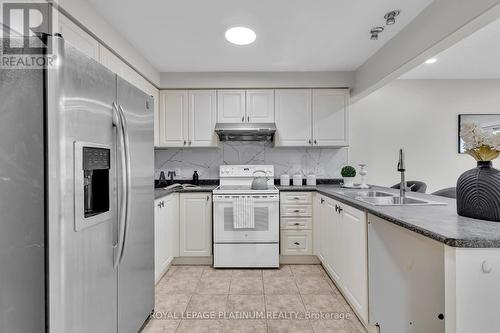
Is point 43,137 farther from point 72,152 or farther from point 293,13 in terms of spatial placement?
point 293,13

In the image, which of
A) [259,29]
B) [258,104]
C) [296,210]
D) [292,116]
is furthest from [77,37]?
[296,210]

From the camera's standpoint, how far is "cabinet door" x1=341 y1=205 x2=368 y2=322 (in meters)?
1.85

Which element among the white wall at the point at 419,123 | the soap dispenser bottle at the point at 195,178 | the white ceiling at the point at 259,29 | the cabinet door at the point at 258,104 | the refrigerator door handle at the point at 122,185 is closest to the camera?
the refrigerator door handle at the point at 122,185

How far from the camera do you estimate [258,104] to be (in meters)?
3.49

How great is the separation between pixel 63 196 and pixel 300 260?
278 centimetres

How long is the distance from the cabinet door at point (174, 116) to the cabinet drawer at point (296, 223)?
1670 millimetres

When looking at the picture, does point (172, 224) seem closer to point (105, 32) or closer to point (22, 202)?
point (105, 32)

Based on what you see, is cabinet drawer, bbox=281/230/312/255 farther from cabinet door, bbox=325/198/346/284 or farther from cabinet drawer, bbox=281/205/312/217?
cabinet door, bbox=325/198/346/284

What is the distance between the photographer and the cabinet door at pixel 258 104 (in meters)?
3.48

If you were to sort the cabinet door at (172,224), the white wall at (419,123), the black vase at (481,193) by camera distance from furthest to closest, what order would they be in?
the white wall at (419,123) → the cabinet door at (172,224) → the black vase at (481,193)

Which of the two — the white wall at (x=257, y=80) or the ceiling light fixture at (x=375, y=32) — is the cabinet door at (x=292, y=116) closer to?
the white wall at (x=257, y=80)

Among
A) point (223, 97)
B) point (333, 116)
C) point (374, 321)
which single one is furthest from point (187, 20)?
point (374, 321)

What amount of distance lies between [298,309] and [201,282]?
107 centimetres

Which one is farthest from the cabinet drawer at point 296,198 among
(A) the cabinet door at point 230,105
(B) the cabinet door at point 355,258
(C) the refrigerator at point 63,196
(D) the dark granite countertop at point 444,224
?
(C) the refrigerator at point 63,196
